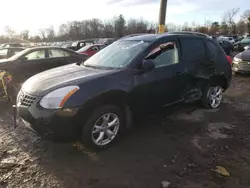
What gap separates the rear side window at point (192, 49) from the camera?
4.42 metres

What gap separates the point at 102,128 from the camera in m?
3.35

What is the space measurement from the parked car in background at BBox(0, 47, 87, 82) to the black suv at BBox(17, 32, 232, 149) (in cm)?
425

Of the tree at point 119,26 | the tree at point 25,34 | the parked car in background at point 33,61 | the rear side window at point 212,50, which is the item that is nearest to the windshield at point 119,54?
the rear side window at point 212,50

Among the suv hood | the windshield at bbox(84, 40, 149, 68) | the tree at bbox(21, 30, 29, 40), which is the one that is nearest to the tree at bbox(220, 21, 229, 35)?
the tree at bbox(21, 30, 29, 40)

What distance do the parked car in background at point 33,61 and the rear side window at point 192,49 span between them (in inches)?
210

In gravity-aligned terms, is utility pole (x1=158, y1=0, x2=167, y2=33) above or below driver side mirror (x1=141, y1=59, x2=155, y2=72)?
above

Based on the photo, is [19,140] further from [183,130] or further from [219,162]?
[219,162]

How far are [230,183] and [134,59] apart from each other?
2.17 meters

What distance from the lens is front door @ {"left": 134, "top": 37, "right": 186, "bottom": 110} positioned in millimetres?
3721

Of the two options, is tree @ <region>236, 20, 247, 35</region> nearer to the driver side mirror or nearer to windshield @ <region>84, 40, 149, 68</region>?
windshield @ <region>84, 40, 149, 68</region>

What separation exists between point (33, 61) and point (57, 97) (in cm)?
549

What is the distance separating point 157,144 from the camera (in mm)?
3662

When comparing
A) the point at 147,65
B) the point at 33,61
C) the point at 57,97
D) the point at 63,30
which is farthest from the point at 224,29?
the point at 57,97

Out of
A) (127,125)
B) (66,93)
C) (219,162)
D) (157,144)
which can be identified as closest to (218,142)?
(219,162)
